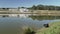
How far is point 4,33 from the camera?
16.7 metres

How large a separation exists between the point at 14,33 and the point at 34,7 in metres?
81.7

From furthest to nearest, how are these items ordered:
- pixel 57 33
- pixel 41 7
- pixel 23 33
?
pixel 41 7, pixel 23 33, pixel 57 33

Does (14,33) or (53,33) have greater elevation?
(53,33)

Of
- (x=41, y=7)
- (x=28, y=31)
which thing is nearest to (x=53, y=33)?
(x=28, y=31)

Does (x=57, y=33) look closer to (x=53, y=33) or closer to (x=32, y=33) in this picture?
(x=53, y=33)

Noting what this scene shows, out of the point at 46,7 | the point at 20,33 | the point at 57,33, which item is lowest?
the point at 46,7

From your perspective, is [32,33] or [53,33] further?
[32,33]

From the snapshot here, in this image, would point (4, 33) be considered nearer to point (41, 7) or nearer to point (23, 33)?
point (23, 33)

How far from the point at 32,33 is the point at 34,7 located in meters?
82.0

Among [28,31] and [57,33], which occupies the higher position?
[57,33]

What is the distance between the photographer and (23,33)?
16.5 m

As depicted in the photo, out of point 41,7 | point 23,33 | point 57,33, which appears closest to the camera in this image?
point 57,33

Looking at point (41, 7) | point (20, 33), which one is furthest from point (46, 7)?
point (20, 33)

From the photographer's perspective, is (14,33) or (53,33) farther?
(14,33)
